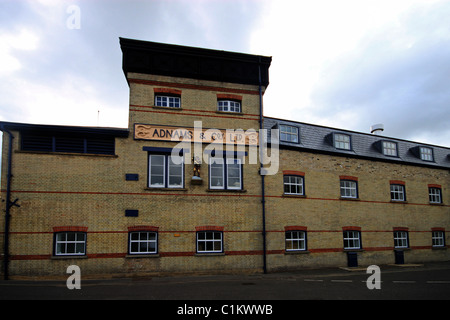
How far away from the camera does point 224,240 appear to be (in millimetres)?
13594

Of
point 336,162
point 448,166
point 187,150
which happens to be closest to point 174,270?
point 187,150

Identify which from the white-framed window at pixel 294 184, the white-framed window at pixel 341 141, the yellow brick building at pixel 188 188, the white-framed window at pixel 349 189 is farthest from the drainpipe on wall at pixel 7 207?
the white-framed window at pixel 341 141

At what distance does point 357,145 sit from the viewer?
60.2 ft

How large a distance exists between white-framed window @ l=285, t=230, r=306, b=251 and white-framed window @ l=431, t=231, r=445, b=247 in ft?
34.9

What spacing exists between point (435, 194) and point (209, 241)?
1697 centimetres

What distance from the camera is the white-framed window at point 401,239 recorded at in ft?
57.9

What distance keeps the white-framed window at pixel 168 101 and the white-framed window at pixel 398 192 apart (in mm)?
14528

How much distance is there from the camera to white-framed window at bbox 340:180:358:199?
1661cm

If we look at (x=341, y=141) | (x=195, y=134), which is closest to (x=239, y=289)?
(x=195, y=134)

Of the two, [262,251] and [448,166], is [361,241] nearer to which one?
[262,251]

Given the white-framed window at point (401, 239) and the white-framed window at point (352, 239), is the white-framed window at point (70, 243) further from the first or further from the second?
the white-framed window at point (401, 239)

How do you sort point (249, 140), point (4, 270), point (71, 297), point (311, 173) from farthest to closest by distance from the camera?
point (311, 173) → point (249, 140) → point (4, 270) → point (71, 297)

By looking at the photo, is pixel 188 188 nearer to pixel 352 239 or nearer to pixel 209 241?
pixel 209 241

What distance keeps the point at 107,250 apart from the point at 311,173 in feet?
36.1
